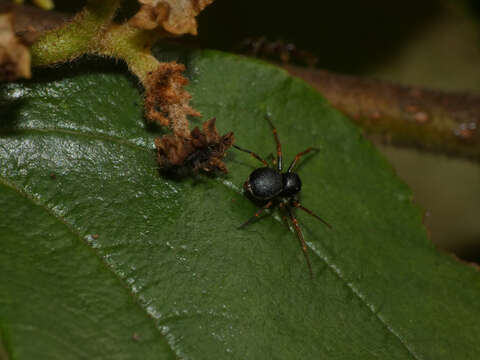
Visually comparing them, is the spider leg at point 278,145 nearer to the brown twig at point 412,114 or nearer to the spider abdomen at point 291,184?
the spider abdomen at point 291,184

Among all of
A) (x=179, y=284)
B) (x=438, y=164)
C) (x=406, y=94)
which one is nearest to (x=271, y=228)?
(x=179, y=284)

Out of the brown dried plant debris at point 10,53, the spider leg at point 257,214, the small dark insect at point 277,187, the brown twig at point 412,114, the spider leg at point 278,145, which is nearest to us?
the brown dried plant debris at point 10,53

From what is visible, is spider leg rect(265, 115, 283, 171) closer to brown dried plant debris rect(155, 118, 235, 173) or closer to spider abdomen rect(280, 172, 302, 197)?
spider abdomen rect(280, 172, 302, 197)

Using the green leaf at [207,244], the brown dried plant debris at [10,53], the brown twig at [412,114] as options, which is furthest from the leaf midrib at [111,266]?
the brown twig at [412,114]

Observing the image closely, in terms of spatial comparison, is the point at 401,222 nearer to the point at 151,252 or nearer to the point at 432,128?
the point at 432,128

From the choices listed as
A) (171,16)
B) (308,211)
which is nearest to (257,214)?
(308,211)

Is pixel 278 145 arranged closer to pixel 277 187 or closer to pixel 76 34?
pixel 277 187

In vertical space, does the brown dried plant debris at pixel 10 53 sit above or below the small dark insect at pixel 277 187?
above

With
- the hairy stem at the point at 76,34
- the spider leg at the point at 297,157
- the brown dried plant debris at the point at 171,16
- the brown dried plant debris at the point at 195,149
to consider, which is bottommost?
the spider leg at the point at 297,157
